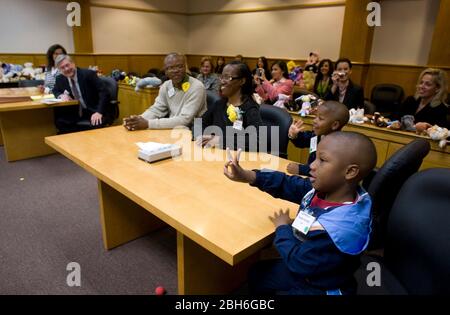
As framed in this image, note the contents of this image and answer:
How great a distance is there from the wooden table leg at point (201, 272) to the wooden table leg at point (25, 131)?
3.24m

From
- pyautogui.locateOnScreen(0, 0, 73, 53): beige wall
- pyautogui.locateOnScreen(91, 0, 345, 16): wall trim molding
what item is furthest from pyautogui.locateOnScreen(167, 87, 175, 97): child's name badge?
pyautogui.locateOnScreen(0, 0, 73, 53): beige wall

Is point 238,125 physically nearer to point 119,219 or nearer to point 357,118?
point 119,219

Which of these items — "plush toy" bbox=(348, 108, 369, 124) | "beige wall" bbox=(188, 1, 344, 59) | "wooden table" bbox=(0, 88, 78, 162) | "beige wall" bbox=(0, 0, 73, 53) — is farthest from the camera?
"beige wall" bbox=(188, 1, 344, 59)

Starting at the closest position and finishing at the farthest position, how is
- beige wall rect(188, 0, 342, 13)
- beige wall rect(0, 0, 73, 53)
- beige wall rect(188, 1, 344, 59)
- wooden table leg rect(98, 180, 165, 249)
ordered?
1. wooden table leg rect(98, 180, 165, 249)
2. beige wall rect(0, 0, 73, 53)
3. beige wall rect(188, 1, 344, 59)
4. beige wall rect(188, 0, 342, 13)

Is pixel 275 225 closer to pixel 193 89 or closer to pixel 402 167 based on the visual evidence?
pixel 402 167

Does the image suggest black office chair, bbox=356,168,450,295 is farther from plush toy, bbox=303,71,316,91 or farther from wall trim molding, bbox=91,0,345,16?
wall trim molding, bbox=91,0,345,16

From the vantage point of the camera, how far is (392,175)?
54.4 inches

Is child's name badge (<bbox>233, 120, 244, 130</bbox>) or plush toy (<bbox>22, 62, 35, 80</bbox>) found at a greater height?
plush toy (<bbox>22, 62, 35, 80</bbox>)

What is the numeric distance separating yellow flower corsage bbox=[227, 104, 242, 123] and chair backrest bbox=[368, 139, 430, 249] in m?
0.94

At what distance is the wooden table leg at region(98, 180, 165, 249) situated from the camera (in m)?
2.11

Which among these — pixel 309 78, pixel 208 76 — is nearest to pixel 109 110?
pixel 208 76

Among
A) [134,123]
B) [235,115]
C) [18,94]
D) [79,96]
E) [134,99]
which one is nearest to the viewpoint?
[235,115]

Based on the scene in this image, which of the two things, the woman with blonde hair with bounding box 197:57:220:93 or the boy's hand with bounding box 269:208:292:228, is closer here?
the boy's hand with bounding box 269:208:292:228

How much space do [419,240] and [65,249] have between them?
2096 millimetres
